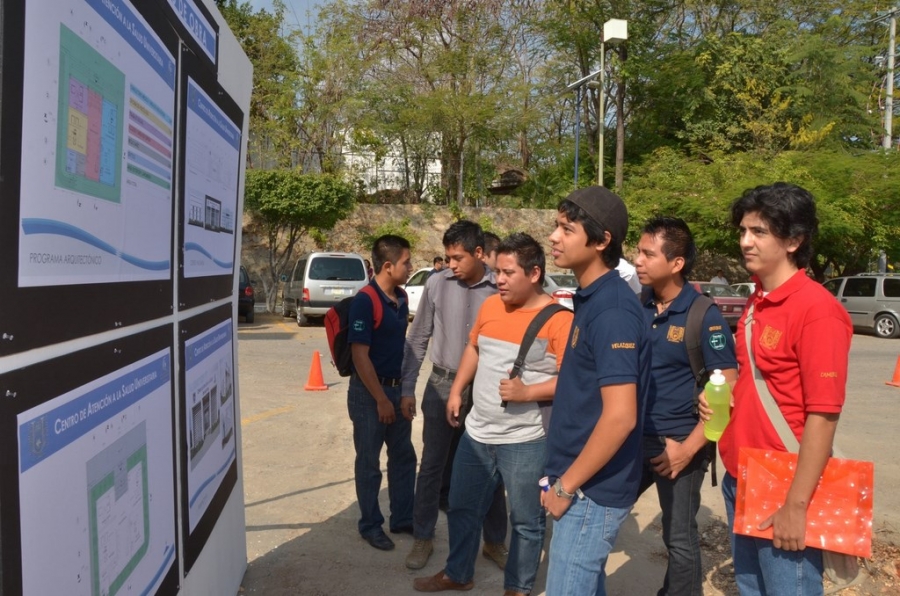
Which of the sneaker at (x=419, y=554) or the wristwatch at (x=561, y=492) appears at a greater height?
the wristwatch at (x=561, y=492)

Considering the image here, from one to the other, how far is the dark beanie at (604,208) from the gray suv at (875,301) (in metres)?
19.0

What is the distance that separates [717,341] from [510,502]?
1299 mm

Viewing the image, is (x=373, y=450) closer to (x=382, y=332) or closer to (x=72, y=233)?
(x=382, y=332)

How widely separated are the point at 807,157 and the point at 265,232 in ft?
56.9

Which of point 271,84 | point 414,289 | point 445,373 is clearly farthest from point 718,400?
point 271,84

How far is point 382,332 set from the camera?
4.80 meters

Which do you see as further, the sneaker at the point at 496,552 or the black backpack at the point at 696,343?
the sneaker at the point at 496,552

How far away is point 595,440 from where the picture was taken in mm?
2510

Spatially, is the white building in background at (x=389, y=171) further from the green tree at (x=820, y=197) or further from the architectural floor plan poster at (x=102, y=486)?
the architectural floor plan poster at (x=102, y=486)

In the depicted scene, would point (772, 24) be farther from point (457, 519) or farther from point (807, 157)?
point (457, 519)

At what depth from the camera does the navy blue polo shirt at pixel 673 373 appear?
11.6ft

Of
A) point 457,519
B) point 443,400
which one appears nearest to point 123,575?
point 457,519

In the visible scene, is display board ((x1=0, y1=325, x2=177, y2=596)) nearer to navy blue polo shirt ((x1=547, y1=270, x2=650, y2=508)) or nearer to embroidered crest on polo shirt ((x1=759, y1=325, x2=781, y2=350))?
navy blue polo shirt ((x1=547, y1=270, x2=650, y2=508))

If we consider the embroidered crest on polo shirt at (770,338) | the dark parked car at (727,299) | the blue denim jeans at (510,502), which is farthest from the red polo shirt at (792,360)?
the dark parked car at (727,299)
